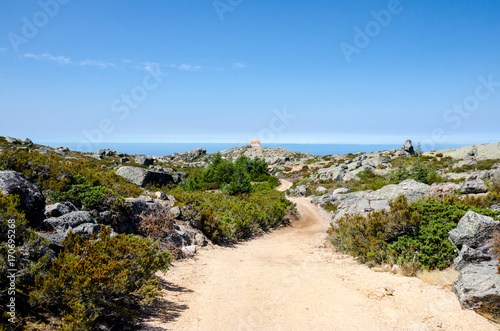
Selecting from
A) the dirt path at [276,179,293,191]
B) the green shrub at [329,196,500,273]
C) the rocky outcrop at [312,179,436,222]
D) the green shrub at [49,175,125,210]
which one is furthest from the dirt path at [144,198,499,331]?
the dirt path at [276,179,293,191]

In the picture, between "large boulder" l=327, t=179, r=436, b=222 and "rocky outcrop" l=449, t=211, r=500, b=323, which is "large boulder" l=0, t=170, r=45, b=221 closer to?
"rocky outcrop" l=449, t=211, r=500, b=323

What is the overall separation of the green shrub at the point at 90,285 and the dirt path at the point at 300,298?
30.7 inches

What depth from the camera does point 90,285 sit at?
4.53 m

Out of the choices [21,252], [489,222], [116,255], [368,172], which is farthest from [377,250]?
[368,172]

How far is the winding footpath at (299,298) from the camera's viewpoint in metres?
5.75

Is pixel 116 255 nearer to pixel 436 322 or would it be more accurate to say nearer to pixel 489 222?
pixel 436 322

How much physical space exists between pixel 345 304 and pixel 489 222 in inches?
176

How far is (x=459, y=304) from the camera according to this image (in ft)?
20.2

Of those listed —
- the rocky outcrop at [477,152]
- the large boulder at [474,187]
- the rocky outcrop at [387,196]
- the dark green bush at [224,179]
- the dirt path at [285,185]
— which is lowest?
the dirt path at [285,185]

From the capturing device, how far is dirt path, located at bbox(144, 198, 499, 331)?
5750 mm

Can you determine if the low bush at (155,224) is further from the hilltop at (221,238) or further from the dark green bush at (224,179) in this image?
the dark green bush at (224,179)

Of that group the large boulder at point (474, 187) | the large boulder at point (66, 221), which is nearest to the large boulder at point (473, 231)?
the large boulder at point (474, 187)
